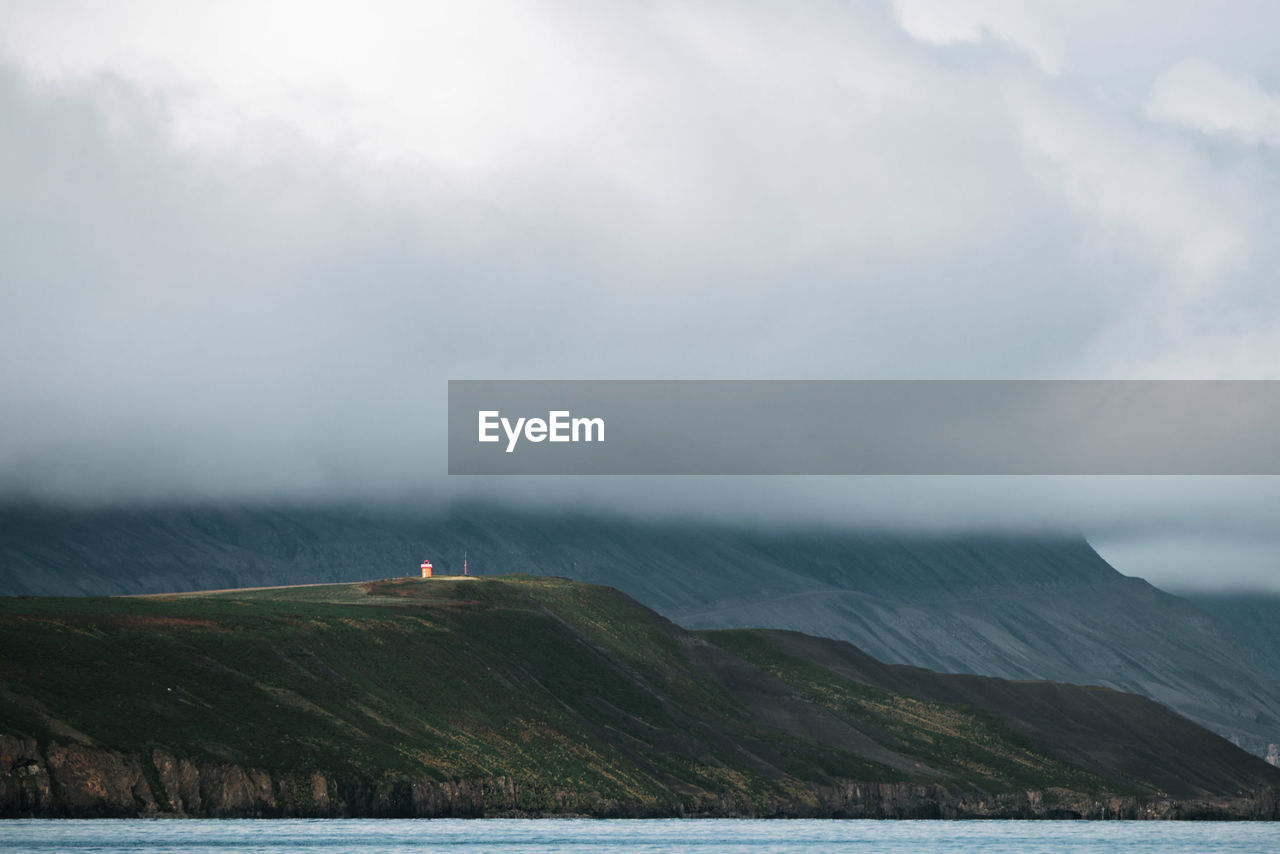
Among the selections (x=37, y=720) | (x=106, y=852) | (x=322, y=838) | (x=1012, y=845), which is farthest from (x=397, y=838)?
(x=1012, y=845)

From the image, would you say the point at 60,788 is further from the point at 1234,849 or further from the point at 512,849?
the point at 1234,849

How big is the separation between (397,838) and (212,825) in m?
26.0

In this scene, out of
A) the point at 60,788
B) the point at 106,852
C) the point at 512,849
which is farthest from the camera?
the point at 60,788

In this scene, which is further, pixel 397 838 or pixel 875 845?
pixel 875 845

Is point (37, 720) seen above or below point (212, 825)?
above

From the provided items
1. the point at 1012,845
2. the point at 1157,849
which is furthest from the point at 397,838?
the point at 1157,849

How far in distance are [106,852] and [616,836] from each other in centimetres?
6743

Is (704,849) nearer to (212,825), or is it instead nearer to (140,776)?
(212,825)

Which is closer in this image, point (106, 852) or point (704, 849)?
point (106, 852)

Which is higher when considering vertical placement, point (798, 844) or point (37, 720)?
point (37, 720)

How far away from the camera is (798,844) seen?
190 meters

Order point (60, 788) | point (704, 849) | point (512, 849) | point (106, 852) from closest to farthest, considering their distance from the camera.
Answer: point (106, 852) → point (512, 849) → point (704, 849) → point (60, 788)

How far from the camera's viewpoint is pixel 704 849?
17612 centimetres

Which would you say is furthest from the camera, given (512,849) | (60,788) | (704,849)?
(60,788)
